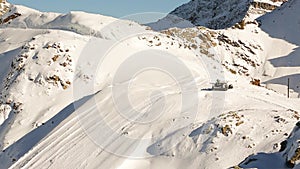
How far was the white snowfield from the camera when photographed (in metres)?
16.2

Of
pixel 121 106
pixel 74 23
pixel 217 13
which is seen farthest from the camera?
pixel 217 13

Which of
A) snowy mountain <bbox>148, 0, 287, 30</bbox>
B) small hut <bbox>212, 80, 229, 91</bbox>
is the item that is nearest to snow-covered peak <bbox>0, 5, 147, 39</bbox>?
small hut <bbox>212, 80, 229, 91</bbox>

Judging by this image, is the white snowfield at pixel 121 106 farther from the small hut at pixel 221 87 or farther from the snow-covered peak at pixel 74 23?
the small hut at pixel 221 87

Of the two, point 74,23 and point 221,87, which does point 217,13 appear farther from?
point 221,87

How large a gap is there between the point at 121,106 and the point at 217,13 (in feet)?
176

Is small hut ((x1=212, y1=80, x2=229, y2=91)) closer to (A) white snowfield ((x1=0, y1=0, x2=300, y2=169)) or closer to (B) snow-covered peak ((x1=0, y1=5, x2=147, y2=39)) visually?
(A) white snowfield ((x1=0, y1=0, x2=300, y2=169))

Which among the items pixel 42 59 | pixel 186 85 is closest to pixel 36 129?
pixel 42 59

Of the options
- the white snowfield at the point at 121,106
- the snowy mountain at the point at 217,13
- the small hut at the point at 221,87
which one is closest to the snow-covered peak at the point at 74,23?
the white snowfield at the point at 121,106

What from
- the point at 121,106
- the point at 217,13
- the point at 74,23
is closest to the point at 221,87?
the point at 121,106

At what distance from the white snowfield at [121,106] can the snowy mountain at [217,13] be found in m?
19.2

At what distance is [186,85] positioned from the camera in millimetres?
25344

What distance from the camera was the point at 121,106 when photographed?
21672 mm

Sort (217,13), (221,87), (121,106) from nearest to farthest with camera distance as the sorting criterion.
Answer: (121,106)
(221,87)
(217,13)

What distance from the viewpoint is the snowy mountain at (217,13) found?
198ft
